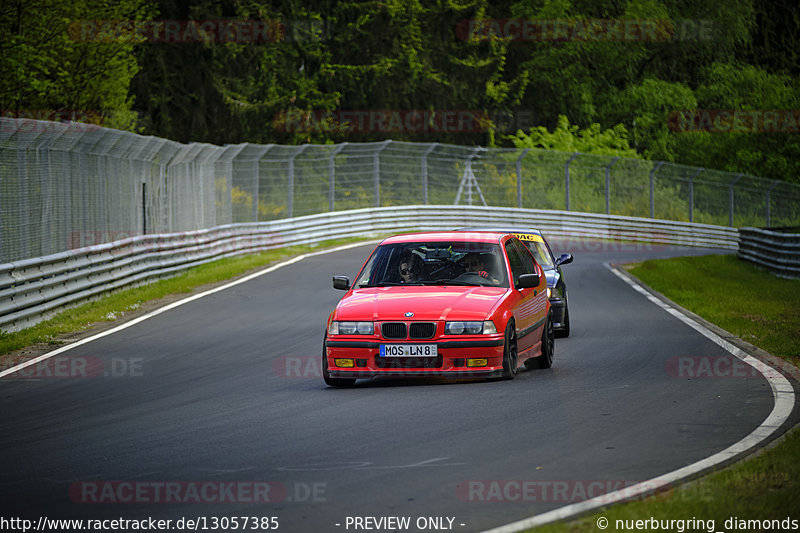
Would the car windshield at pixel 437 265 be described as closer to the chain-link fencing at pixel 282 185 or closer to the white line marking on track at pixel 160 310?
the white line marking on track at pixel 160 310

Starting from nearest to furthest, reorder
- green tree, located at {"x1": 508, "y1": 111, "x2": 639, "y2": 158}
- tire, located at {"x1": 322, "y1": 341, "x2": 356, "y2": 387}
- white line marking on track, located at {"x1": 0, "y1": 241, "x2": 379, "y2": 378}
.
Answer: tire, located at {"x1": 322, "y1": 341, "x2": 356, "y2": 387}, white line marking on track, located at {"x1": 0, "y1": 241, "x2": 379, "y2": 378}, green tree, located at {"x1": 508, "y1": 111, "x2": 639, "y2": 158}

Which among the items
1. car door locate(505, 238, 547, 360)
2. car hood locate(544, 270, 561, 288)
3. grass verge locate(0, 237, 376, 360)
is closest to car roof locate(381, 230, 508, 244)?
car door locate(505, 238, 547, 360)

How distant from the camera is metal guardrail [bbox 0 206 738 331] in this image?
17531mm

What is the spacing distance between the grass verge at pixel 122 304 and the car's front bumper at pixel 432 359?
15.1ft

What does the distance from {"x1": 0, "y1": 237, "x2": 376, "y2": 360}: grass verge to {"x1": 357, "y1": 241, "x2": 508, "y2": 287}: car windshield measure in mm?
4480

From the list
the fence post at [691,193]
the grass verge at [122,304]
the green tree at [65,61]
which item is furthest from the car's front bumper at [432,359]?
the fence post at [691,193]

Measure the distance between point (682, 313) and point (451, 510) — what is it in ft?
44.9

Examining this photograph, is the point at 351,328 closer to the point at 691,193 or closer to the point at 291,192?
the point at 291,192

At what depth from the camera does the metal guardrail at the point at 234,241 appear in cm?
1753

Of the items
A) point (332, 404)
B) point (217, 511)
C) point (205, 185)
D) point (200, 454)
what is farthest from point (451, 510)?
point (205, 185)

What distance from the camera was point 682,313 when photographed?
19578mm

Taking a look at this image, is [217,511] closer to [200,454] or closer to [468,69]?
[200,454]

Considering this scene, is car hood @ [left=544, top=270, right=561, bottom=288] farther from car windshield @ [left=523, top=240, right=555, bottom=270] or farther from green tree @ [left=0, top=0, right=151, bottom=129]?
Result: green tree @ [left=0, top=0, right=151, bottom=129]

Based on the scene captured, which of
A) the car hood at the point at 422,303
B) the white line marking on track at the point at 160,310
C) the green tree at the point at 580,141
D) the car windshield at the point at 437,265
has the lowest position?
the white line marking on track at the point at 160,310
